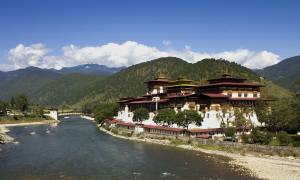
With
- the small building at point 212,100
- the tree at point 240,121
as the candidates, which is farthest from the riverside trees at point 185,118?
the tree at point 240,121

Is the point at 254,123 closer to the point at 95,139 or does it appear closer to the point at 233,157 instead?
the point at 233,157

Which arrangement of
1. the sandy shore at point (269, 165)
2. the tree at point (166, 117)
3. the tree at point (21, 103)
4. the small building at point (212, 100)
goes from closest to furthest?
the sandy shore at point (269, 165) → the small building at point (212, 100) → the tree at point (166, 117) → the tree at point (21, 103)

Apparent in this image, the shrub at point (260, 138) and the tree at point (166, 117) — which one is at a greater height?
the tree at point (166, 117)

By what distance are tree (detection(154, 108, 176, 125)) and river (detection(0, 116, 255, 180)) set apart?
365 inches

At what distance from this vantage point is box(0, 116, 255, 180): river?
53.8 metres

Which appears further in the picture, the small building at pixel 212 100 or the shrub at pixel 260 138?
the small building at pixel 212 100

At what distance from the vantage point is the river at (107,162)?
53.8 meters

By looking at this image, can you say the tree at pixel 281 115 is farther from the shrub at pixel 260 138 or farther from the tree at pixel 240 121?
the shrub at pixel 260 138

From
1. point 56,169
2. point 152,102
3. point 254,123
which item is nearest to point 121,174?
point 56,169

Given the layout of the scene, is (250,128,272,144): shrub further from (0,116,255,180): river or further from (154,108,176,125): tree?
(154,108,176,125): tree

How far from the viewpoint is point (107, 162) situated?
64.2 metres

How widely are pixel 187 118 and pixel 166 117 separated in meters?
8.11

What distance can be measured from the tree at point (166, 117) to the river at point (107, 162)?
30.4ft

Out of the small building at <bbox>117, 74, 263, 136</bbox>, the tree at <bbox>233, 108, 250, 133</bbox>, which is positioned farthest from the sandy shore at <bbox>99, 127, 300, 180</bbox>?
the small building at <bbox>117, 74, 263, 136</bbox>
